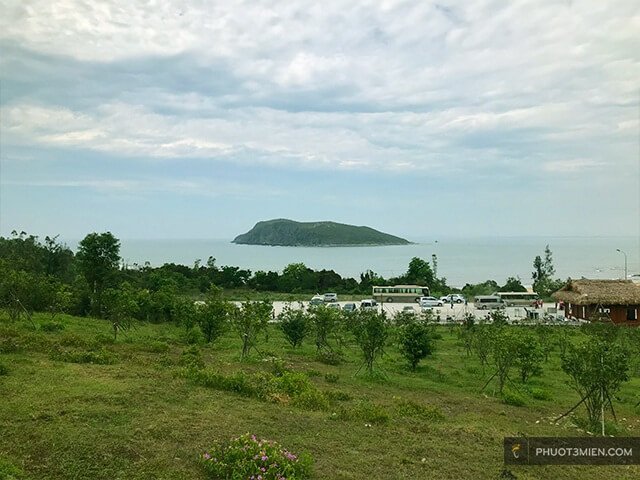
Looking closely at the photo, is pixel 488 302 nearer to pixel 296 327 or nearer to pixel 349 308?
pixel 349 308

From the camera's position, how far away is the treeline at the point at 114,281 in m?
21.9

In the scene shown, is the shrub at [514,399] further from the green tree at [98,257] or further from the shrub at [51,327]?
the green tree at [98,257]

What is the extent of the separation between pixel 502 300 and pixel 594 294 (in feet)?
47.2

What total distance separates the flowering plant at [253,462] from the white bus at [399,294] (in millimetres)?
47861

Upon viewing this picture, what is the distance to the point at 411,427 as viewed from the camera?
9.22 metres

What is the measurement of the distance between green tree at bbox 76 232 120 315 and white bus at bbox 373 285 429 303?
27.0 meters

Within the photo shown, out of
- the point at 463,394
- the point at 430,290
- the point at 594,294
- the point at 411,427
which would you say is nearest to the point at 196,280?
the point at 430,290

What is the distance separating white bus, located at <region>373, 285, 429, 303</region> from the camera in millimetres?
54125

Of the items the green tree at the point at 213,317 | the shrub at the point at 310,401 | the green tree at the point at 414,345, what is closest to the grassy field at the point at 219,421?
the shrub at the point at 310,401

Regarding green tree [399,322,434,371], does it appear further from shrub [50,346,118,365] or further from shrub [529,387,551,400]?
shrub [50,346,118,365]

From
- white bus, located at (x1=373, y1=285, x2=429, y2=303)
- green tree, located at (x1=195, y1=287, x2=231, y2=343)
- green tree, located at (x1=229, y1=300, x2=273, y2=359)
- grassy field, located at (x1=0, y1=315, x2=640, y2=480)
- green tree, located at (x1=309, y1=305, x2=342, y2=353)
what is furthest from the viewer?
white bus, located at (x1=373, y1=285, x2=429, y2=303)

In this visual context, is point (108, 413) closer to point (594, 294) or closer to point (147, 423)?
point (147, 423)

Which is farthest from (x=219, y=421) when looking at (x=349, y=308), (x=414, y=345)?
(x=349, y=308)

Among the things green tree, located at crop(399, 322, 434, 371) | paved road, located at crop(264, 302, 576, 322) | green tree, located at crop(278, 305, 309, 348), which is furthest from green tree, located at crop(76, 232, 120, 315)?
green tree, located at crop(399, 322, 434, 371)
